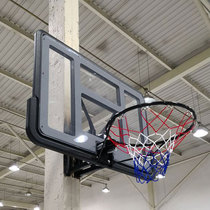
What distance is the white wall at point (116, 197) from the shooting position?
14.8m

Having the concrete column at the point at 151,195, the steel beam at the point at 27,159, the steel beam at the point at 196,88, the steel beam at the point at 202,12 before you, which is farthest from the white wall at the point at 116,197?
the steel beam at the point at 202,12

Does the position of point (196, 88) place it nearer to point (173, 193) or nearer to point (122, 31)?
point (122, 31)

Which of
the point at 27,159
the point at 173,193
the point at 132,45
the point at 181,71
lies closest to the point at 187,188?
the point at 173,193

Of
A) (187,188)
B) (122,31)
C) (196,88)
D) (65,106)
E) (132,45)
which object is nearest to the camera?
(65,106)

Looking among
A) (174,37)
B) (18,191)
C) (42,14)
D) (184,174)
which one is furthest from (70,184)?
(18,191)

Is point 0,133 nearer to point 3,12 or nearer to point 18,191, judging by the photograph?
point 3,12

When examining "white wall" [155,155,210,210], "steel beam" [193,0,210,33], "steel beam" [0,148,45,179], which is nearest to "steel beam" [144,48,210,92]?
"steel beam" [193,0,210,33]

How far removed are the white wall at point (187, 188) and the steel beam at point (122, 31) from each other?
240 inches

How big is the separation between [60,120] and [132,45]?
5501mm

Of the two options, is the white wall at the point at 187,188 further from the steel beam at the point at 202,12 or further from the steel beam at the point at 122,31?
the steel beam at the point at 202,12

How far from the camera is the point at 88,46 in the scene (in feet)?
26.5

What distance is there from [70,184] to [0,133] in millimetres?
9834

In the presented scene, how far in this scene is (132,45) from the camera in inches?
320

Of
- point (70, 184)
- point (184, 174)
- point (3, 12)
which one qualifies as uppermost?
point (3, 12)
